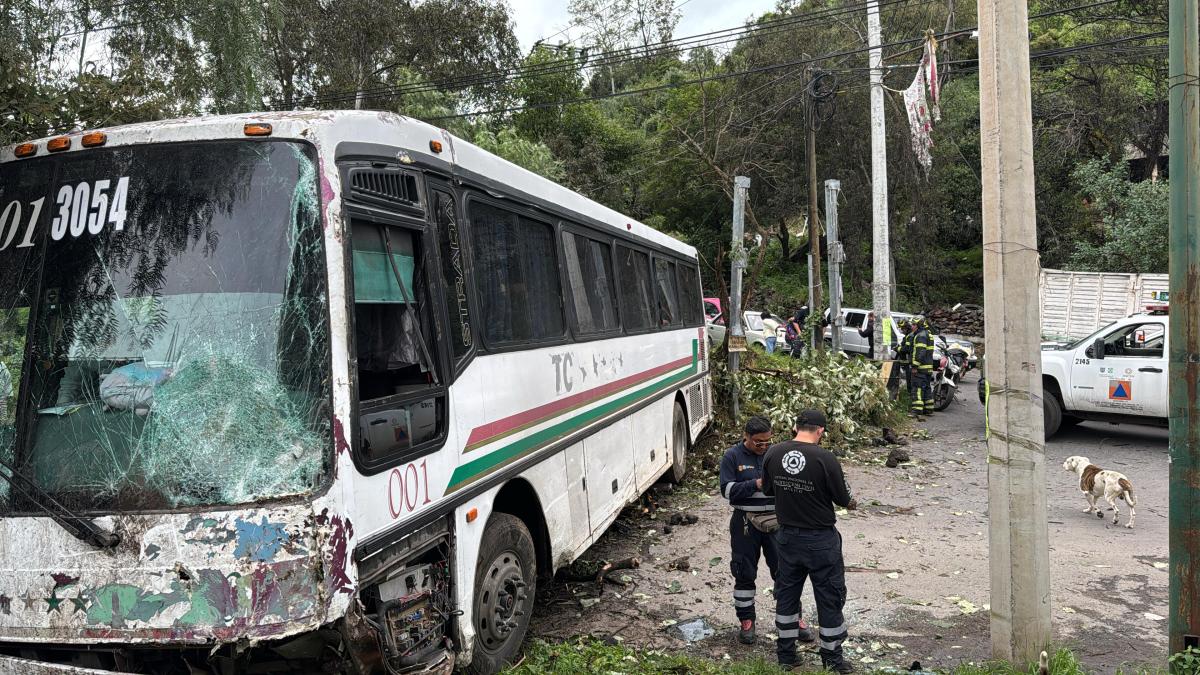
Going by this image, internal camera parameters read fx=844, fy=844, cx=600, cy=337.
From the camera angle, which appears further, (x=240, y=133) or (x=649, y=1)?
(x=649, y=1)

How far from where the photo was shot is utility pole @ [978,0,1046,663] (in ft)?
15.7

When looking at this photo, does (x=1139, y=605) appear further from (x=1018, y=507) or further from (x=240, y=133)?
(x=240, y=133)

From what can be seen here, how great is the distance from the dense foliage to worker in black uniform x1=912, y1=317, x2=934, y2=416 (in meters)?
3.79

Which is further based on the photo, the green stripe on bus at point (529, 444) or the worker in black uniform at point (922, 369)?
the worker in black uniform at point (922, 369)

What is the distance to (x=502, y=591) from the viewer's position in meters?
4.84

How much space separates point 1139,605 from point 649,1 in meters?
46.0

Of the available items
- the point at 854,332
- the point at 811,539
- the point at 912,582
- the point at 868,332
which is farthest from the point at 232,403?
the point at 854,332

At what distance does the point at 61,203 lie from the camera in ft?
12.3

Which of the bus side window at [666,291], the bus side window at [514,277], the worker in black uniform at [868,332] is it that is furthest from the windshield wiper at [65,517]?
the worker in black uniform at [868,332]

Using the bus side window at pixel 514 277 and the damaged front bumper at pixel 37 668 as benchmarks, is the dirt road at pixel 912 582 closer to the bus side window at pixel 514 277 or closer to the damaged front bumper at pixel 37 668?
the bus side window at pixel 514 277

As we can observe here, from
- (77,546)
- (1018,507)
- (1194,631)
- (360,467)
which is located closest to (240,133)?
(360,467)

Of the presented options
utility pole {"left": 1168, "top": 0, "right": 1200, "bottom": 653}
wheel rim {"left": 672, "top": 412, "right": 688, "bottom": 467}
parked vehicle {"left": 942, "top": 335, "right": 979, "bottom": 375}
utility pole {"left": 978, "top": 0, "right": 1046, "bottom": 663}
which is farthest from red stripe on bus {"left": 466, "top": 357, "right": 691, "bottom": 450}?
parked vehicle {"left": 942, "top": 335, "right": 979, "bottom": 375}

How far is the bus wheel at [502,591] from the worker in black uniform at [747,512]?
146 centimetres

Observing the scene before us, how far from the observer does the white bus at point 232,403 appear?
3295 millimetres
